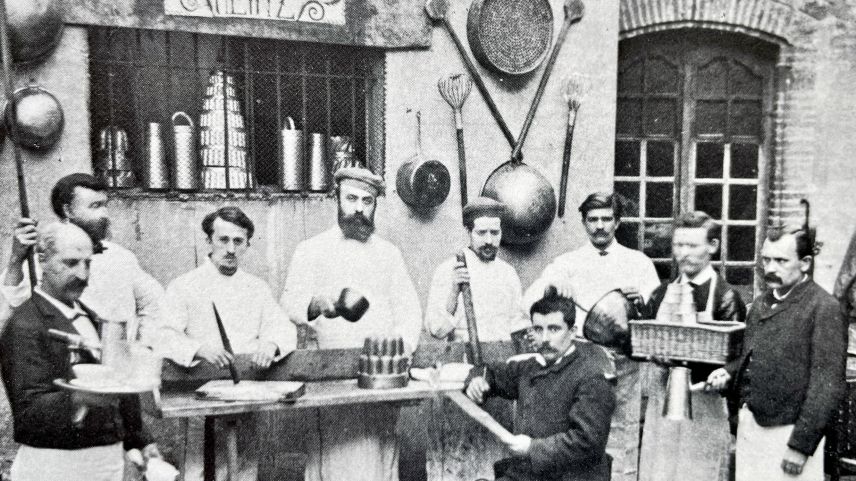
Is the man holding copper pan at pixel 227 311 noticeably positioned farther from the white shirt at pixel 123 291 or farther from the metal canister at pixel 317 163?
the metal canister at pixel 317 163

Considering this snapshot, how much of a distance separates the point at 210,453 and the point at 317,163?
2.48 meters

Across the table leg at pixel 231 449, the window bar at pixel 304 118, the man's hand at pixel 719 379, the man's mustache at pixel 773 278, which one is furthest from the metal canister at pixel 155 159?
the man's mustache at pixel 773 278

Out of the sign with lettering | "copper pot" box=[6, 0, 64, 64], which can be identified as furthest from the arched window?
"copper pot" box=[6, 0, 64, 64]

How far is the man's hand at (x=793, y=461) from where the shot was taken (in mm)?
4016

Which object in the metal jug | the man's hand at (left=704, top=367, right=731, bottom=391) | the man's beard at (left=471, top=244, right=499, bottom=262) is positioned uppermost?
the metal jug

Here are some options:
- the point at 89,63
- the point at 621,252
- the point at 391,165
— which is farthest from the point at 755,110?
the point at 89,63

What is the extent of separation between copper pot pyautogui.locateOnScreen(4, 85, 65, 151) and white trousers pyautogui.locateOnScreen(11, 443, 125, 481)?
237cm

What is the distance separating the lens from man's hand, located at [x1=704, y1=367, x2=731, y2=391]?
14.4 ft

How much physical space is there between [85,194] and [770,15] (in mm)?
5710

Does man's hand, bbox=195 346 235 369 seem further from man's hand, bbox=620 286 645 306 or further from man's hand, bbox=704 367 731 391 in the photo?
man's hand, bbox=704 367 731 391

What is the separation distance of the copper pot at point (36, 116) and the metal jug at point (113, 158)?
0.41 m

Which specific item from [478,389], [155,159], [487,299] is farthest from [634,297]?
[155,159]

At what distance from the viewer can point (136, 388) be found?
3.49m

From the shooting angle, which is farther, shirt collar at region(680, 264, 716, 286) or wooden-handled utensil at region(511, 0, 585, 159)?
wooden-handled utensil at region(511, 0, 585, 159)
